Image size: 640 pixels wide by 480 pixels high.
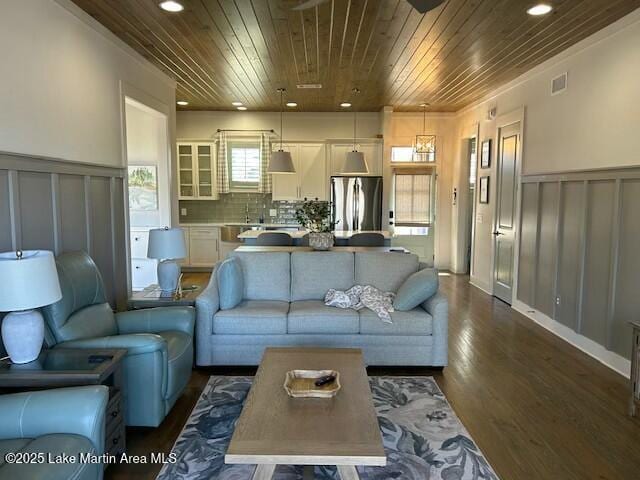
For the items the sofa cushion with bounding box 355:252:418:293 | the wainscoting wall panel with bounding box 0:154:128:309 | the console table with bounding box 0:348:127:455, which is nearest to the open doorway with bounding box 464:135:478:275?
the sofa cushion with bounding box 355:252:418:293

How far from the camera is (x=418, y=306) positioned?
397 cm

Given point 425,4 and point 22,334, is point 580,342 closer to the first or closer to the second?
point 425,4

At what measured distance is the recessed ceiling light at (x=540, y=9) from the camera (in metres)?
3.37

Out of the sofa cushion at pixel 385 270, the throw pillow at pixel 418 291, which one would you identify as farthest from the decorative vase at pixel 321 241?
the throw pillow at pixel 418 291

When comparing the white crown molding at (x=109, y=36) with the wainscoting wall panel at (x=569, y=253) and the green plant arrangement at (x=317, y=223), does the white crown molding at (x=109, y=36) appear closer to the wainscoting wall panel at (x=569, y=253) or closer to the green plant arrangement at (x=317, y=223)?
the green plant arrangement at (x=317, y=223)

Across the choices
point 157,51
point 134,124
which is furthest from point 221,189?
point 157,51

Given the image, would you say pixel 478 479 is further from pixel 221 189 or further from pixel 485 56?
pixel 221 189

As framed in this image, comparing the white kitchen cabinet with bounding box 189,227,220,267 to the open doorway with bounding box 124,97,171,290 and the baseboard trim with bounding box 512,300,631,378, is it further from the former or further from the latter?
the baseboard trim with bounding box 512,300,631,378

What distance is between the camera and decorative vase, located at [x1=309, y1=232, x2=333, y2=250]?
15.2 feet

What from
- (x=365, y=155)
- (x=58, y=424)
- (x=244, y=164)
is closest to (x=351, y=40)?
(x=58, y=424)

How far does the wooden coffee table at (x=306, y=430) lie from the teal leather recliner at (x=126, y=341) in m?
0.65

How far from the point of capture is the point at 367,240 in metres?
5.87

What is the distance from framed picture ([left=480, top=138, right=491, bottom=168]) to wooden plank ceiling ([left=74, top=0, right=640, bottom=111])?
0.83m

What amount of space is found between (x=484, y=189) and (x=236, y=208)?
4.46 metres
